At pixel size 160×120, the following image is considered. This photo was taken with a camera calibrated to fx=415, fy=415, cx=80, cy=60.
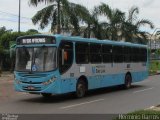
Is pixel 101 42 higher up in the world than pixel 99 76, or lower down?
higher up

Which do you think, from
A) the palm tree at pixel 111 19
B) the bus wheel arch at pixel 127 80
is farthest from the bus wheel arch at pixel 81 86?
the palm tree at pixel 111 19

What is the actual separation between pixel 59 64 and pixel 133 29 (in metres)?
26.8

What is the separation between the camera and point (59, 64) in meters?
16.9

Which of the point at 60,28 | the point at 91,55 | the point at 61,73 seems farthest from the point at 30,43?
the point at 60,28

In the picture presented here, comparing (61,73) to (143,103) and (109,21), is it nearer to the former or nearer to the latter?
(143,103)

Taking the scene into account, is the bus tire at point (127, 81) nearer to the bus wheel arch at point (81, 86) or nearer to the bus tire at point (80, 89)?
the bus wheel arch at point (81, 86)

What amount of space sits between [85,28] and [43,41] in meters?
19.7

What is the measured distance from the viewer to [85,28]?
36625mm

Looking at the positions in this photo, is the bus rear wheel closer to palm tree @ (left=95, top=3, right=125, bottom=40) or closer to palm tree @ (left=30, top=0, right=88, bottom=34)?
palm tree @ (left=30, top=0, right=88, bottom=34)

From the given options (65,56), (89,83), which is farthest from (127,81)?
(65,56)

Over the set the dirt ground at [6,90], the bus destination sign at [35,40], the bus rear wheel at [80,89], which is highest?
the bus destination sign at [35,40]

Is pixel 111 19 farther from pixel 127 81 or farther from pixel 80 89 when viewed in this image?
pixel 80 89

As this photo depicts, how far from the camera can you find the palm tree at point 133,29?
138 ft

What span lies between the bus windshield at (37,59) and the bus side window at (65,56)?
1.12 feet
